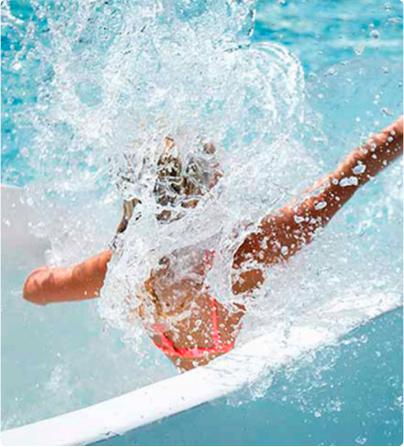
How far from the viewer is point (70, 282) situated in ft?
5.38

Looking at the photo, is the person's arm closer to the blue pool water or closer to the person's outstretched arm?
the person's outstretched arm

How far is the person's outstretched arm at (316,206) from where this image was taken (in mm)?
1391

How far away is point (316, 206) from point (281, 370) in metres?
0.33

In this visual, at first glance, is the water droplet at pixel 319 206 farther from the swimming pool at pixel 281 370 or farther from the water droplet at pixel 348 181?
the swimming pool at pixel 281 370

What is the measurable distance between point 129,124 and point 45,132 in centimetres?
125

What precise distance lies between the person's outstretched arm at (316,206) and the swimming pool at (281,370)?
138 mm

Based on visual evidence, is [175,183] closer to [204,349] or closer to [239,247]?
[239,247]

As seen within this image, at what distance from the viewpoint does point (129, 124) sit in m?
1.56

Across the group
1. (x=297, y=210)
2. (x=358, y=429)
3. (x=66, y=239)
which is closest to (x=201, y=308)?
(x=297, y=210)

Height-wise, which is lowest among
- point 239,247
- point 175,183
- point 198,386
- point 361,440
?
point 361,440

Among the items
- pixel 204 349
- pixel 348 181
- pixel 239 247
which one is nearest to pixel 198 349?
pixel 204 349

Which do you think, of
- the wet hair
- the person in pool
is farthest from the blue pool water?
the wet hair

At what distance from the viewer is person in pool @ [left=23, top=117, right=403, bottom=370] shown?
137 cm

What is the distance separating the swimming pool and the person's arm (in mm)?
461
